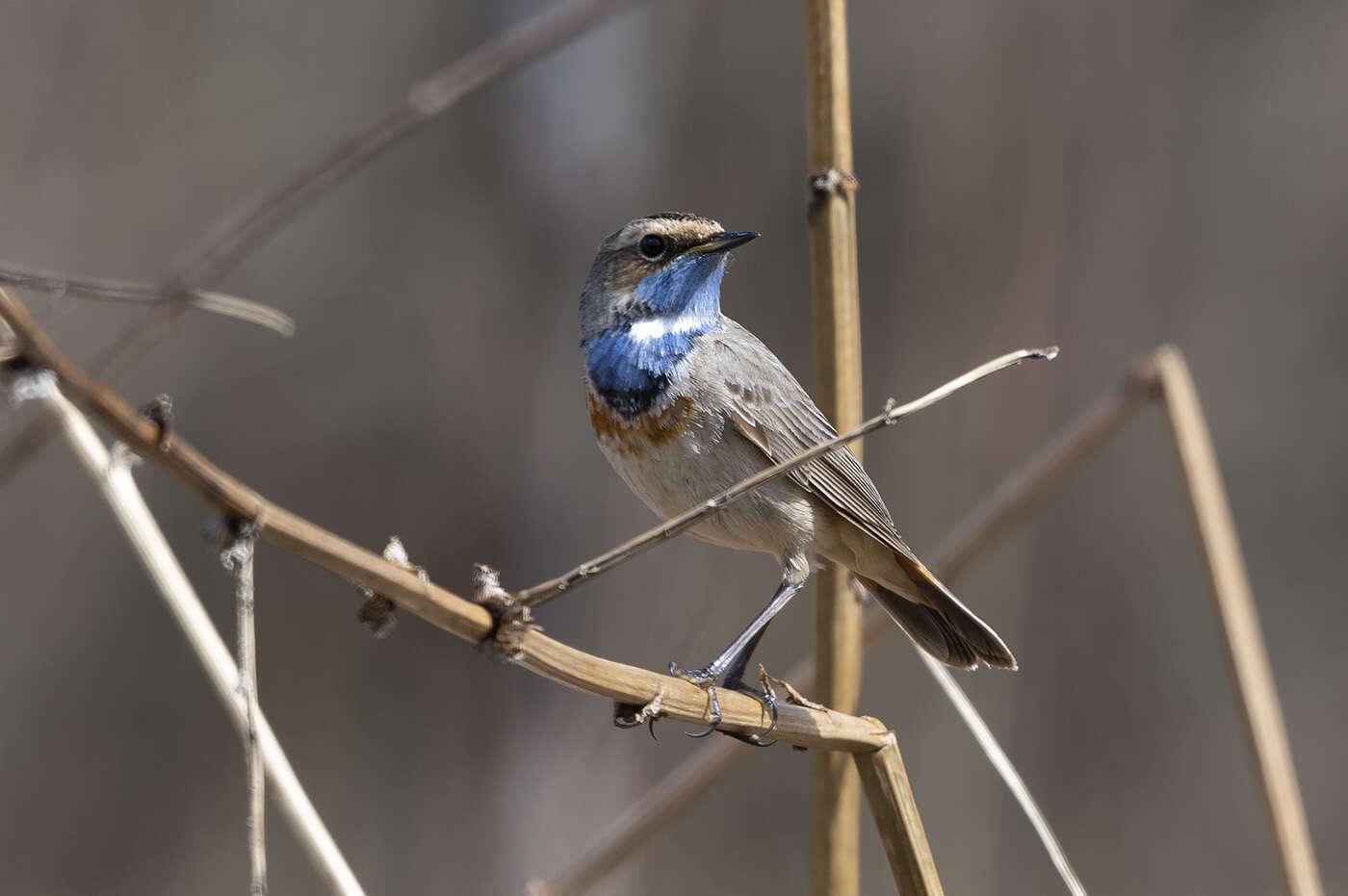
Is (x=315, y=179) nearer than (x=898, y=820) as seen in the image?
Yes

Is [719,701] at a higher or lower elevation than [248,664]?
higher

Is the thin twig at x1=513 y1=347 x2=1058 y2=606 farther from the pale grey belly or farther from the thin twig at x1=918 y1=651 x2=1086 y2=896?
the pale grey belly

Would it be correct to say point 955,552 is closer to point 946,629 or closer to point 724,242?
point 946,629

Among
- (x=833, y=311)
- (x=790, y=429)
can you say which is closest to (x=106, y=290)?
(x=833, y=311)

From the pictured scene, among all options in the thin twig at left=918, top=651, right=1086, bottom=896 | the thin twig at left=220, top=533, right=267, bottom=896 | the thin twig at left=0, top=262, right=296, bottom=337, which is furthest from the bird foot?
the thin twig at left=0, top=262, right=296, bottom=337

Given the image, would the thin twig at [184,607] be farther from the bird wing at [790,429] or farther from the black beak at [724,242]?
the black beak at [724,242]

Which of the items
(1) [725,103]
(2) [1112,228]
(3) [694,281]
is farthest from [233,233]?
(2) [1112,228]

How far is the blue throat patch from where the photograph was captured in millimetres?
2885

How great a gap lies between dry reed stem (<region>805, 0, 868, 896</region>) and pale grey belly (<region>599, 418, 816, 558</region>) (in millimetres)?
514

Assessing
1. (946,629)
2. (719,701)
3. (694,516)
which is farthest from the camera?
(946,629)

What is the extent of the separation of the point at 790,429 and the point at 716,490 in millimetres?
293

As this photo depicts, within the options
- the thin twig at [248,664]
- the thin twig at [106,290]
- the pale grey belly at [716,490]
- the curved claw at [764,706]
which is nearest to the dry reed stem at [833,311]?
the curved claw at [764,706]

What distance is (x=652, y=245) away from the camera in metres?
3.01

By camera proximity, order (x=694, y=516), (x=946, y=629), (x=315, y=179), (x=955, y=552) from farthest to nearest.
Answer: (x=946, y=629), (x=955, y=552), (x=315, y=179), (x=694, y=516)
